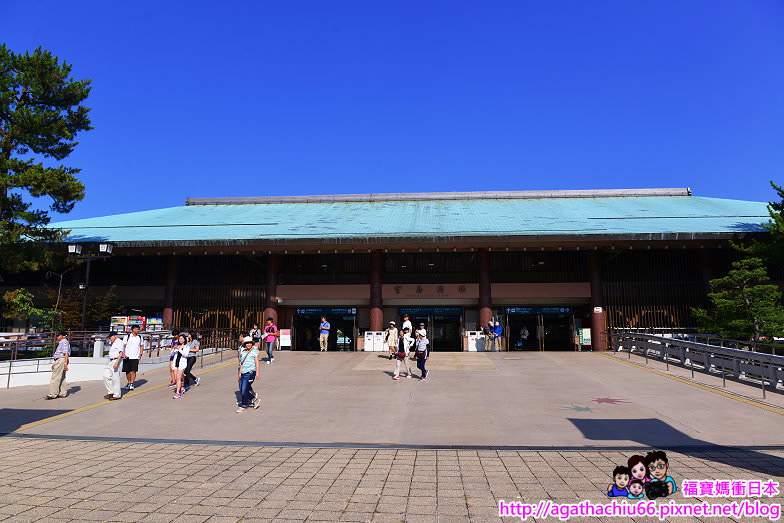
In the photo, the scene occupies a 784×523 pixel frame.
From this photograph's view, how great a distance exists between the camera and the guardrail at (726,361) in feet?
41.0

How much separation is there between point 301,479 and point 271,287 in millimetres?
21154

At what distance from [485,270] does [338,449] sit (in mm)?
19264

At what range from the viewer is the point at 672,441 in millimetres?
7965

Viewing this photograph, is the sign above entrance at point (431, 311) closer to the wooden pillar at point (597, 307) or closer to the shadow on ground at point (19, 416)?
the wooden pillar at point (597, 307)

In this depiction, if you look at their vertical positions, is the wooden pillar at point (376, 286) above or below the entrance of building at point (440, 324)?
above

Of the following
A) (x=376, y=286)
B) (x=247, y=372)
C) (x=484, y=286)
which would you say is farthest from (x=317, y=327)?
(x=247, y=372)

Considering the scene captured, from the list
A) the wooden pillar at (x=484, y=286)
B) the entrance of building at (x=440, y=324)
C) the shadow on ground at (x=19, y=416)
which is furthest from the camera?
the entrance of building at (x=440, y=324)

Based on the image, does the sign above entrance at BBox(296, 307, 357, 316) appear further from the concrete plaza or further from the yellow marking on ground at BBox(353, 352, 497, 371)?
Result: the concrete plaza

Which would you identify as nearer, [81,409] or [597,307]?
[81,409]

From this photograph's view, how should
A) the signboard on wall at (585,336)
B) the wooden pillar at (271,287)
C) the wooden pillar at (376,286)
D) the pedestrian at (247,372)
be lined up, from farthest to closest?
1. the wooden pillar at (271,287)
2. the wooden pillar at (376,286)
3. the signboard on wall at (585,336)
4. the pedestrian at (247,372)

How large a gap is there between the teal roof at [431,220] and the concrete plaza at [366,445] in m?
10.3

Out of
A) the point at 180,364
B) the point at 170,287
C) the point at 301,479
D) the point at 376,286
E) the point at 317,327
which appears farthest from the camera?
the point at 317,327

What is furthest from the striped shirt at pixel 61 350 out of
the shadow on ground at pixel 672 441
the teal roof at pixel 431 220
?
the shadow on ground at pixel 672 441

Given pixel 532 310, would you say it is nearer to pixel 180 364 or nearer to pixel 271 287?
pixel 271 287
